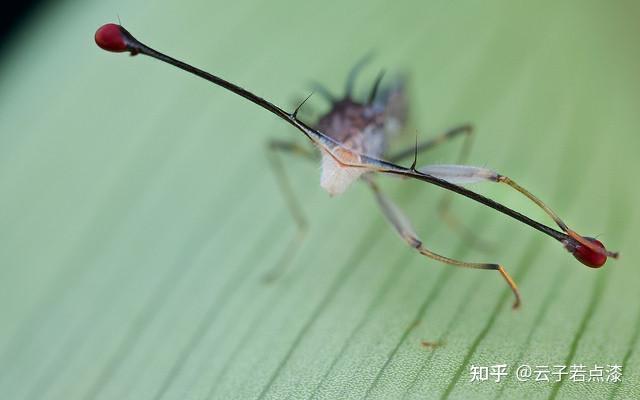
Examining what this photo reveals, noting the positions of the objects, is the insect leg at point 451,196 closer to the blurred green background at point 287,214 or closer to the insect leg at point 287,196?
the blurred green background at point 287,214

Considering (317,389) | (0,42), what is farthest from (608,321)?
(0,42)

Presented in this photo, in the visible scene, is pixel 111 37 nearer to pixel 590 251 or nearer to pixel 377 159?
pixel 377 159

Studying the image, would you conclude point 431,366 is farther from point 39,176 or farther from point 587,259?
point 39,176

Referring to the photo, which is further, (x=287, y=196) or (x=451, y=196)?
(x=287, y=196)

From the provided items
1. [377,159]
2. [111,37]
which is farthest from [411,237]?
[111,37]

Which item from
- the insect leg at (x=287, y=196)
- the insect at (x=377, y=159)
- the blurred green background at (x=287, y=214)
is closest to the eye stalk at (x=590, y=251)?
the insect at (x=377, y=159)

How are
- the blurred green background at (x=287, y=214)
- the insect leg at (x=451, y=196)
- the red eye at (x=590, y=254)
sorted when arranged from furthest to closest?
the insect leg at (x=451, y=196)
the blurred green background at (x=287, y=214)
the red eye at (x=590, y=254)

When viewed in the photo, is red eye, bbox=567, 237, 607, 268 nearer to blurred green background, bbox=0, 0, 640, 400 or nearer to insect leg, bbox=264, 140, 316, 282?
blurred green background, bbox=0, 0, 640, 400
